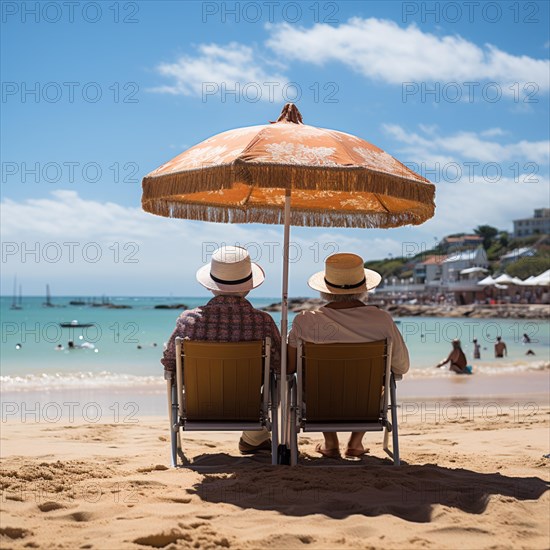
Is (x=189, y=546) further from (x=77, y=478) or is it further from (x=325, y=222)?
(x=325, y=222)

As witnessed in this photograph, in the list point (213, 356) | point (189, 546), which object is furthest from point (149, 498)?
point (213, 356)

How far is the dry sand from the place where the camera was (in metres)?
2.98

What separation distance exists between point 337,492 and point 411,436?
307 centimetres

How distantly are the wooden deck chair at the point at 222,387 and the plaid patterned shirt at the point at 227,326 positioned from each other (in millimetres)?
145

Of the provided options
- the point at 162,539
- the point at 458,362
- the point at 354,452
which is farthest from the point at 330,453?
the point at 458,362

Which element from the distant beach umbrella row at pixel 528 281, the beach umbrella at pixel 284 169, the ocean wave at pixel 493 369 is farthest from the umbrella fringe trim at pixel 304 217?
the distant beach umbrella row at pixel 528 281

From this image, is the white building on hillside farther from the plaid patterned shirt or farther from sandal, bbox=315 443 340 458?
the plaid patterned shirt

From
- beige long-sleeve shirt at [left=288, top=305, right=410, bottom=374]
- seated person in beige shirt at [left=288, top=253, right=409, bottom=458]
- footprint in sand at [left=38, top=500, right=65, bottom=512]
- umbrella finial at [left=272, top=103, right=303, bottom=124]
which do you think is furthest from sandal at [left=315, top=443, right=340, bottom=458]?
umbrella finial at [left=272, top=103, right=303, bottom=124]

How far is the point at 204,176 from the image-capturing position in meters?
4.09

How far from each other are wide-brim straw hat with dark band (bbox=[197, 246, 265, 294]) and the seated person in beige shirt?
409 millimetres

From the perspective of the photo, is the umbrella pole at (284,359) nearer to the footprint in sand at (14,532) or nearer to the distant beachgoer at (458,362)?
the footprint in sand at (14,532)

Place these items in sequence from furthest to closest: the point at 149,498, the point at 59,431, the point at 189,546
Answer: the point at 59,431 → the point at 149,498 → the point at 189,546

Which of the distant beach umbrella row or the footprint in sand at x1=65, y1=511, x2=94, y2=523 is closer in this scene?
the footprint in sand at x1=65, y1=511, x2=94, y2=523

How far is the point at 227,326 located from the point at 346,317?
740mm
